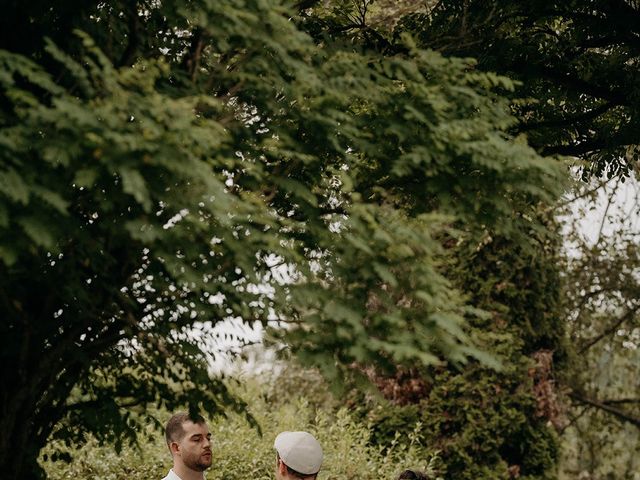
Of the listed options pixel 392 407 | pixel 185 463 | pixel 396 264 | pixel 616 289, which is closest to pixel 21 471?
pixel 185 463

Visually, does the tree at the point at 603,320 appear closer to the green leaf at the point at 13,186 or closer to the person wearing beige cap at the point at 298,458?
the person wearing beige cap at the point at 298,458

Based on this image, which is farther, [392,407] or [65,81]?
[392,407]

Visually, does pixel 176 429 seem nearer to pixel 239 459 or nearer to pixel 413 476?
pixel 413 476

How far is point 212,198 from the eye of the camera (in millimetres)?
4105

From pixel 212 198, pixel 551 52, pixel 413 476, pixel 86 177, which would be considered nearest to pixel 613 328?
pixel 551 52

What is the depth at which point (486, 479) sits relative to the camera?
10516mm

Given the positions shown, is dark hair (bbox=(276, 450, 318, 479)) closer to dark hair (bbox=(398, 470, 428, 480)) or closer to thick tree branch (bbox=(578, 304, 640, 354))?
dark hair (bbox=(398, 470, 428, 480))

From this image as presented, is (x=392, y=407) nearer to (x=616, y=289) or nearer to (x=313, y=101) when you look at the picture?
(x=616, y=289)

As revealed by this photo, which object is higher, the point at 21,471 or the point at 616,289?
the point at 616,289

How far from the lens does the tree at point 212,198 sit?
3.97 m

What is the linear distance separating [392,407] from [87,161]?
24.5 ft

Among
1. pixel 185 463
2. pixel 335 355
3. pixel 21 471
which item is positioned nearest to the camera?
pixel 335 355

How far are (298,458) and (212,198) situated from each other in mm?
2163

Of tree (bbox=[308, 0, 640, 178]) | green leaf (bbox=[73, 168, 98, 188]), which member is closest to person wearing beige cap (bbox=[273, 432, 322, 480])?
green leaf (bbox=[73, 168, 98, 188])
